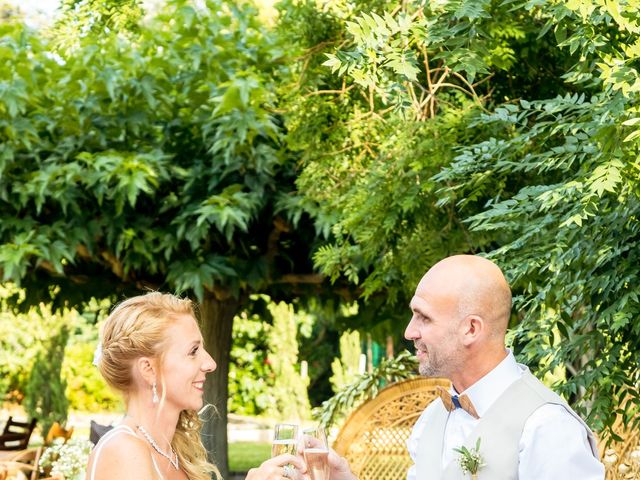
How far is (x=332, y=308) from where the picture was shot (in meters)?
9.77

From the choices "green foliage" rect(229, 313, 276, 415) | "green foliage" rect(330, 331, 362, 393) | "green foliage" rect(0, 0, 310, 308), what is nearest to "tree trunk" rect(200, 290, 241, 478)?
"green foliage" rect(0, 0, 310, 308)

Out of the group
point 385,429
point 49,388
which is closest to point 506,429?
point 385,429

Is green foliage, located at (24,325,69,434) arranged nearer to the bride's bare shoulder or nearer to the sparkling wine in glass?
the bride's bare shoulder

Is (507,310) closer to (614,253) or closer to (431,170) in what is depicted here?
(614,253)

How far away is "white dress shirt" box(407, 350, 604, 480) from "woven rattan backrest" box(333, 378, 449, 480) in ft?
12.9

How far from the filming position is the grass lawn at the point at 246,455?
46.4 ft

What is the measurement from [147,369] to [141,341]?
0.08m

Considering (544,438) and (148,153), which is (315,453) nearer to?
(544,438)

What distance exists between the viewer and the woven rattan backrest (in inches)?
258

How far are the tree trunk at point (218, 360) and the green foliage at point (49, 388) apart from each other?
Result: 713cm

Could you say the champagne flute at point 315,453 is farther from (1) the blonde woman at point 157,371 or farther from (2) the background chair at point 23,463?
(2) the background chair at point 23,463

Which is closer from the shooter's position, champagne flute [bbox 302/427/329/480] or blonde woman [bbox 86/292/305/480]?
champagne flute [bbox 302/427/329/480]

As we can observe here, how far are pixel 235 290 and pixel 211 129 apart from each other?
4.43 feet

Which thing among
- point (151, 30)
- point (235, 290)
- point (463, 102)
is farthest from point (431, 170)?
point (151, 30)
